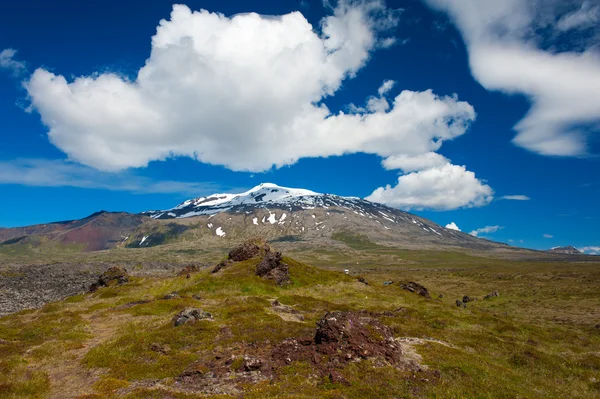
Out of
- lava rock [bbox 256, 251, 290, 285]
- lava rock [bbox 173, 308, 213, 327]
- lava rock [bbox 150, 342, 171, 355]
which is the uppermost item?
lava rock [bbox 256, 251, 290, 285]

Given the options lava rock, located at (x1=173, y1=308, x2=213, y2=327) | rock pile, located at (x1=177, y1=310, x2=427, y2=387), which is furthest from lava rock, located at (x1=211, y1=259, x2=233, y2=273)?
rock pile, located at (x1=177, y1=310, x2=427, y2=387)

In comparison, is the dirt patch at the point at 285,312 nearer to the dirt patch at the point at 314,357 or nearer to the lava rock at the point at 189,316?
the lava rock at the point at 189,316

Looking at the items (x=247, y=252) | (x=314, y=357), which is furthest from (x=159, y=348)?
(x=247, y=252)

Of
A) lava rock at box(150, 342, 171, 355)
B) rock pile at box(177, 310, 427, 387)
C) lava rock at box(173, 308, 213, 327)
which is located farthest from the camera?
lava rock at box(173, 308, 213, 327)

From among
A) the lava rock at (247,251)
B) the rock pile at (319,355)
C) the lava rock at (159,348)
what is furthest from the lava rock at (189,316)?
the lava rock at (247,251)

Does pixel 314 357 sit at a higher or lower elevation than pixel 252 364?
higher

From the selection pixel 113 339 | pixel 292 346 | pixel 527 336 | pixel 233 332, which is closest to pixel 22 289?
pixel 113 339

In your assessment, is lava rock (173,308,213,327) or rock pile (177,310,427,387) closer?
rock pile (177,310,427,387)

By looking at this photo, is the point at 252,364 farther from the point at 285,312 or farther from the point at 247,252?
the point at 247,252

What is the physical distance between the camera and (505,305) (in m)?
79.9

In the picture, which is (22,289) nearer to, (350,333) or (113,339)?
(113,339)

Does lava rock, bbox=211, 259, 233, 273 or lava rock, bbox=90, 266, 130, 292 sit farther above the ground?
lava rock, bbox=211, 259, 233, 273

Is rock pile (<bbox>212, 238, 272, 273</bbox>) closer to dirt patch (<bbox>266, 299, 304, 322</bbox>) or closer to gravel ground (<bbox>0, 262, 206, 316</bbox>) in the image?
dirt patch (<bbox>266, 299, 304, 322</bbox>)

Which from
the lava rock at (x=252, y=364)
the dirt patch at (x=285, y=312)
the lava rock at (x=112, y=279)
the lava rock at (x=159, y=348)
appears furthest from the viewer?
the lava rock at (x=112, y=279)
